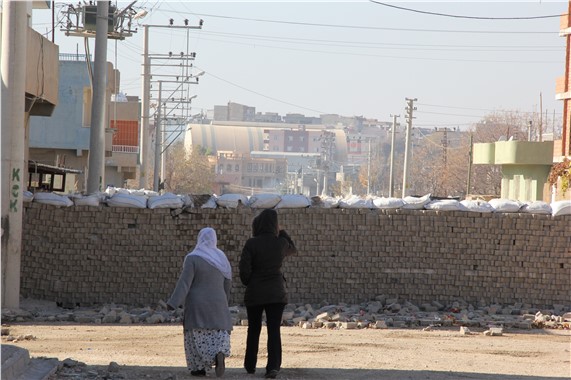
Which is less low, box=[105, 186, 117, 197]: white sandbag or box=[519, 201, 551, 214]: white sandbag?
box=[519, 201, 551, 214]: white sandbag

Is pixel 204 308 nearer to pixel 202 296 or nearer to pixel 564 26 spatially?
pixel 202 296

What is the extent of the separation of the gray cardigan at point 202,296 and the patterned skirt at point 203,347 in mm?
72

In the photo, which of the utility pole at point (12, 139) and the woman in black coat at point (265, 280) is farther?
the utility pole at point (12, 139)

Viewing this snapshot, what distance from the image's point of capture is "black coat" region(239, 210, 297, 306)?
10.9 metres

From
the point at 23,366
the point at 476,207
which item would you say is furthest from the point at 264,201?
the point at 23,366

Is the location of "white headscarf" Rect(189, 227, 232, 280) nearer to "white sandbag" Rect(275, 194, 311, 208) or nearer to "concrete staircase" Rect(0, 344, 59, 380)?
"concrete staircase" Rect(0, 344, 59, 380)

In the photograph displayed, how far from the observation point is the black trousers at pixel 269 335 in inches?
426

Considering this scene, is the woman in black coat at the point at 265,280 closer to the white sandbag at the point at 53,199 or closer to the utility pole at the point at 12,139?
the utility pole at the point at 12,139

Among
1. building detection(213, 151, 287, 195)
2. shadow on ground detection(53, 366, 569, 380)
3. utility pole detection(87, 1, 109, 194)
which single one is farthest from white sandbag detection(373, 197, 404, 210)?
building detection(213, 151, 287, 195)

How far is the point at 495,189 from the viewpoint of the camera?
84.1 metres

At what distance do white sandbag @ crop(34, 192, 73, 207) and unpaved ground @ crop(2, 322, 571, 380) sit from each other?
2685 millimetres

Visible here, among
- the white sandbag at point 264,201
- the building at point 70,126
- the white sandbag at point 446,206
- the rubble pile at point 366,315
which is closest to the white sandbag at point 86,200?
the rubble pile at point 366,315

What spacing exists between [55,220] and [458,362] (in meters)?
7.92

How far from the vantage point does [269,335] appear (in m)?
10.9
